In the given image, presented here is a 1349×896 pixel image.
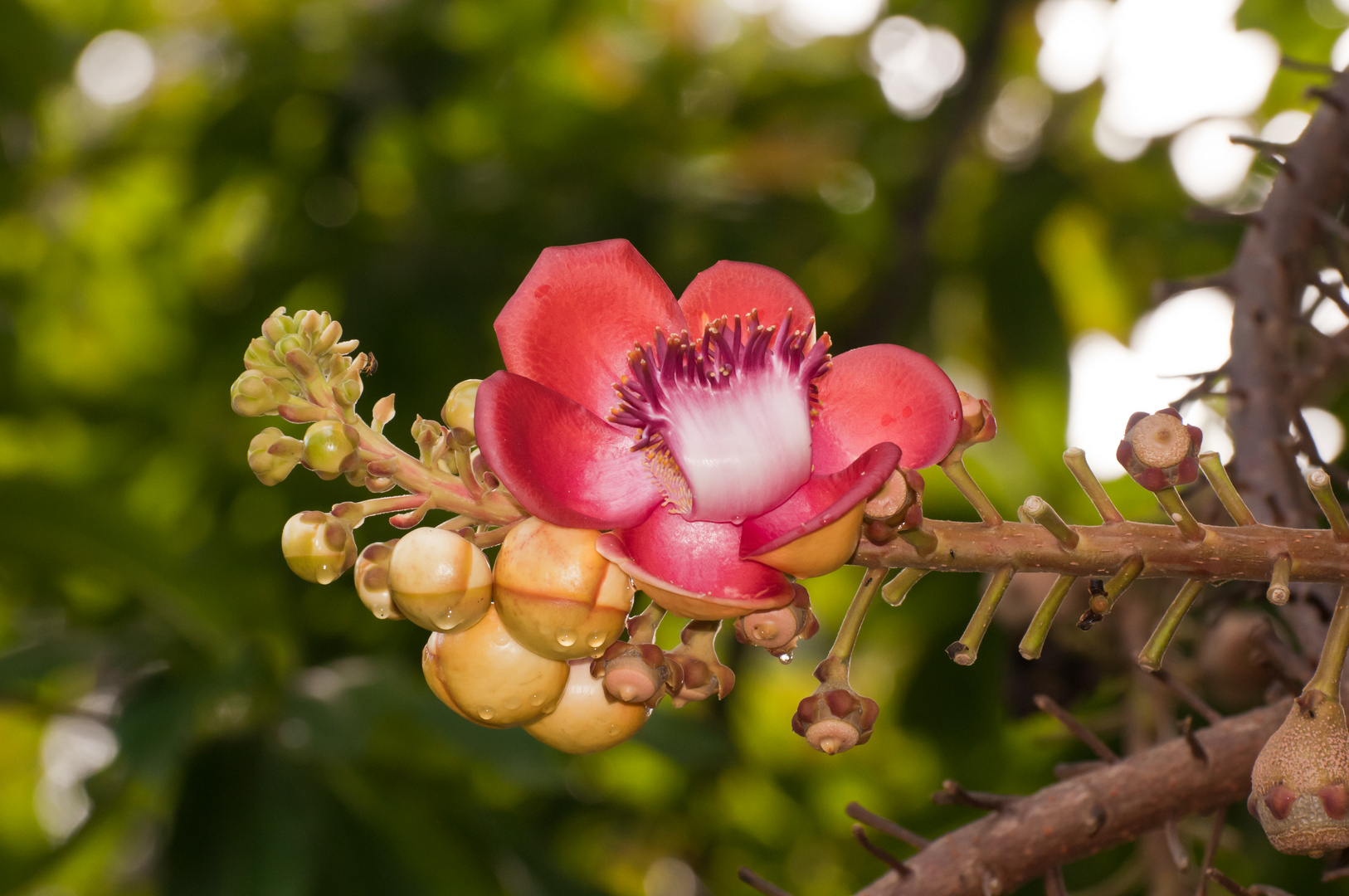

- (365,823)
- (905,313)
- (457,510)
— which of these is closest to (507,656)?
(457,510)

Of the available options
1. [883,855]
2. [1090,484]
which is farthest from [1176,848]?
[1090,484]

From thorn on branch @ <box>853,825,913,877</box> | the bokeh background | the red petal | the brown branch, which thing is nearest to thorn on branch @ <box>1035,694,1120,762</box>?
the brown branch

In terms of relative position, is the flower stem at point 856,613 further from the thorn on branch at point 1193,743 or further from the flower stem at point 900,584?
the thorn on branch at point 1193,743

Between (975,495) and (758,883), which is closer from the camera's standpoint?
(975,495)

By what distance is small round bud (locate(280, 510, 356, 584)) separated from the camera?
0.56m

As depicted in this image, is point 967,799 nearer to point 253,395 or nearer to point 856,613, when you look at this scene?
point 856,613

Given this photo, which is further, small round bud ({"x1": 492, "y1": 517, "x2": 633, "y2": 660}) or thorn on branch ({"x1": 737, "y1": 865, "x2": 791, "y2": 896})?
thorn on branch ({"x1": 737, "y1": 865, "x2": 791, "y2": 896})

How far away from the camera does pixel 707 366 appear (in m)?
0.58

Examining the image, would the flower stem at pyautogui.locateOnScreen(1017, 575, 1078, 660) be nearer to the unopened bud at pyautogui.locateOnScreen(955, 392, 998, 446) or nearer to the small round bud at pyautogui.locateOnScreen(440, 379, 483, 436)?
the unopened bud at pyautogui.locateOnScreen(955, 392, 998, 446)

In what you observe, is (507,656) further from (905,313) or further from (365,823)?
(905,313)

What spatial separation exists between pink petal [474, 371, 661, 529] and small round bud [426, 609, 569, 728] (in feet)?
0.23

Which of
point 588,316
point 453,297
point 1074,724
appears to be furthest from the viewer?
point 453,297

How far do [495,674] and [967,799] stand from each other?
0.32m

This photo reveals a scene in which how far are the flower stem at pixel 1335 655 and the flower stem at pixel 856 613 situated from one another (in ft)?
0.70
